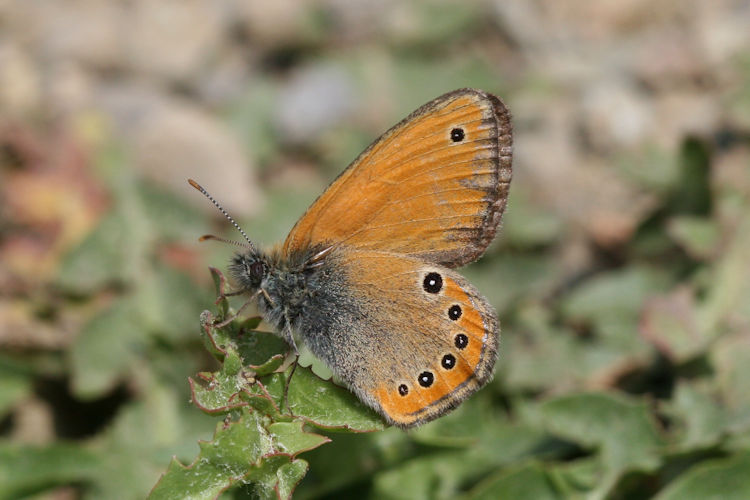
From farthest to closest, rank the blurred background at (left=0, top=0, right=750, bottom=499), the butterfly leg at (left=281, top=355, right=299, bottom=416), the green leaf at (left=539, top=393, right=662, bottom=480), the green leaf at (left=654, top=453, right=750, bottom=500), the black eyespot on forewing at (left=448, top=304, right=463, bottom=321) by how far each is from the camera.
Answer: the blurred background at (left=0, top=0, right=750, bottom=499) < the green leaf at (left=539, top=393, right=662, bottom=480) < the green leaf at (left=654, top=453, right=750, bottom=500) < the black eyespot on forewing at (left=448, top=304, right=463, bottom=321) < the butterfly leg at (left=281, top=355, right=299, bottom=416)

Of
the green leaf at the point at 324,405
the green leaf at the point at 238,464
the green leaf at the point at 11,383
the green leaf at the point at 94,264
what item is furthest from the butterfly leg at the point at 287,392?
the green leaf at the point at 11,383

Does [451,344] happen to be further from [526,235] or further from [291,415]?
[526,235]

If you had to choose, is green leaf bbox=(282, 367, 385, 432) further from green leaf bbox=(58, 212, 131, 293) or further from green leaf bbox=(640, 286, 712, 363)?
green leaf bbox=(58, 212, 131, 293)

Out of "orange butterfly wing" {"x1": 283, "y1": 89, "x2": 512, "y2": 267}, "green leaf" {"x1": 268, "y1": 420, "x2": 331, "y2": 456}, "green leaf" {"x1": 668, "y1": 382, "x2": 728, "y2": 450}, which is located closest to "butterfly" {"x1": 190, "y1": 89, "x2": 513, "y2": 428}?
"orange butterfly wing" {"x1": 283, "y1": 89, "x2": 512, "y2": 267}

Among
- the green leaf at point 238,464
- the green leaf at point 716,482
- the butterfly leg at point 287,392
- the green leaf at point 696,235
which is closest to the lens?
the green leaf at point 238,464

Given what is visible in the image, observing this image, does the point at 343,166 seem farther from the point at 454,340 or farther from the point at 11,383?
the point at 454,340

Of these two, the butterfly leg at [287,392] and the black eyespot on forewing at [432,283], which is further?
the black eyespot on forewing at [432,283]

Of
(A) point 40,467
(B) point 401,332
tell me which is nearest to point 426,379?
(B) point 401,332

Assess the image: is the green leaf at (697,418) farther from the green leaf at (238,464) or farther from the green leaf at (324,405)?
the green leaf at (238,464)
